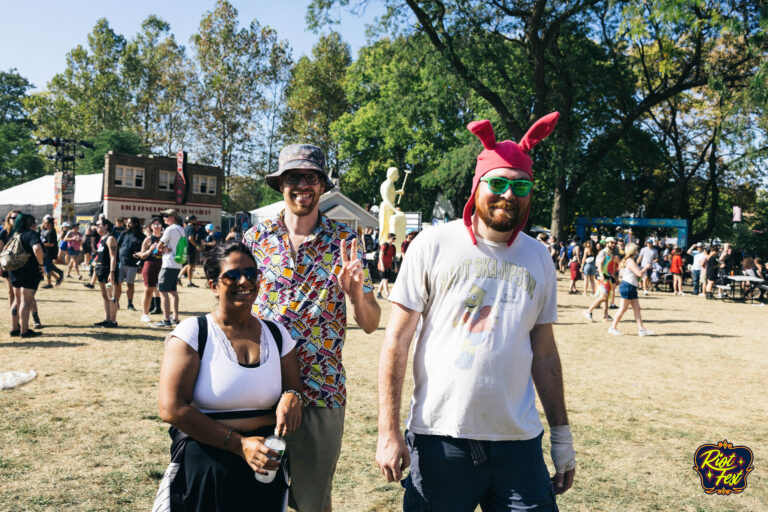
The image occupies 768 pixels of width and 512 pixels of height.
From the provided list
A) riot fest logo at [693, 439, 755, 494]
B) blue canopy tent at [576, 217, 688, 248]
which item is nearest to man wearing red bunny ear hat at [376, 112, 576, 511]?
riot fest logo at [693, 439, 755, 494]

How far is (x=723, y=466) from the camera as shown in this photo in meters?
4.78

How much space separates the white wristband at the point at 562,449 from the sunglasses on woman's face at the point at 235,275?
1347 mm

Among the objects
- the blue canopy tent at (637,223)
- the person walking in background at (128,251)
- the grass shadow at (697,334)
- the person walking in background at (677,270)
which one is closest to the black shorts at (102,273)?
the person walking in background at (128,251)

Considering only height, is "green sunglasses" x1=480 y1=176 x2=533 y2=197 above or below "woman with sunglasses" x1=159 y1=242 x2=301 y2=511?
above

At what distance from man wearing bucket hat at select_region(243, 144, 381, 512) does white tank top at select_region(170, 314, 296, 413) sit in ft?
1.12

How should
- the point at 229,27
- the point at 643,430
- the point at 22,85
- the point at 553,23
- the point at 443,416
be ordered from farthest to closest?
the point at 22,85 → the point at 229,27 → the point at 553,23 → the point at 643,430 → the point at 443,416

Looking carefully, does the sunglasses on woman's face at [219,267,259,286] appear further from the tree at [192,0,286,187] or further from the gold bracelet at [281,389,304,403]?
the tree at [192,0,286,187]

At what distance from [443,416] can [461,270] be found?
21.4 inches

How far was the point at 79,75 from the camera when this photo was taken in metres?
51.0

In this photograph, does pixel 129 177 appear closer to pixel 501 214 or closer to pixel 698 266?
pixel 698 266

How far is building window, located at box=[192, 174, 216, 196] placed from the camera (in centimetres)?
4384

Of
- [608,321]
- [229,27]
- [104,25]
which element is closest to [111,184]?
[229,27]

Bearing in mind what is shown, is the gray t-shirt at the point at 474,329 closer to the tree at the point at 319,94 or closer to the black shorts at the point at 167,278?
the black shorts at the point at 167,278

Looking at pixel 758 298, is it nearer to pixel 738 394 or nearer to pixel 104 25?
pixel 738 394
